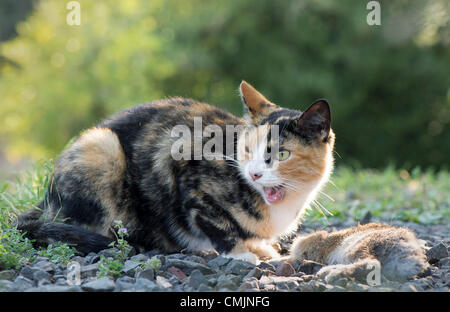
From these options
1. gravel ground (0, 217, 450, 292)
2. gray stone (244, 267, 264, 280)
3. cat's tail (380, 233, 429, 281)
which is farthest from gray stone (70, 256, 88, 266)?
cat's tail (380, 233, 429, 281)

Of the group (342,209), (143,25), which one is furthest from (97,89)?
(342,209)

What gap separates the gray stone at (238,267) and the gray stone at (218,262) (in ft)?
0.20

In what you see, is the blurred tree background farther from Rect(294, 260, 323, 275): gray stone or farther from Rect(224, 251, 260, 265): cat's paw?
Rect(294, 260, 323, 275): gray stone

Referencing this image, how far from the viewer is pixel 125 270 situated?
2.93 metres

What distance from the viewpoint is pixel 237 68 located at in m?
13.0

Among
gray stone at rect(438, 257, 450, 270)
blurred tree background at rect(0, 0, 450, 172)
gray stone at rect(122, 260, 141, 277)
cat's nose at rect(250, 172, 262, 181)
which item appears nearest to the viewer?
gray stone at rect(122, 260, 141, 277)

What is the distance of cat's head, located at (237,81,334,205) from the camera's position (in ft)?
11.3

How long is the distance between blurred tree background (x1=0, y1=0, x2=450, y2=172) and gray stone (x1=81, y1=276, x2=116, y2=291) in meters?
9.30

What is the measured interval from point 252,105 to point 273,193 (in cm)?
75

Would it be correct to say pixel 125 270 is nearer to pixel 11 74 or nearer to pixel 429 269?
pixel 429 269

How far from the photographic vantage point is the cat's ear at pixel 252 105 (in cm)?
385

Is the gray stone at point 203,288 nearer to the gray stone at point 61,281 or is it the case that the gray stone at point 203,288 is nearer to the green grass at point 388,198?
the gray stone at point 61,281

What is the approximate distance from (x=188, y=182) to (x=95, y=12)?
10245 millimetres

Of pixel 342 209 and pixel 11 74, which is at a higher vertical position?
pixel 11 74
